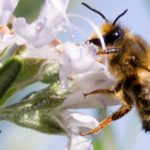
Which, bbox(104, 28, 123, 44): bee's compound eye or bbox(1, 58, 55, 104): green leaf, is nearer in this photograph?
bbox(1, 58, 55, 104): green leaf

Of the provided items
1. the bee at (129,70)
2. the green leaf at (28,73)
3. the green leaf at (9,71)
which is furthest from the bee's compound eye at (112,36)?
the green leaf at (9,71)

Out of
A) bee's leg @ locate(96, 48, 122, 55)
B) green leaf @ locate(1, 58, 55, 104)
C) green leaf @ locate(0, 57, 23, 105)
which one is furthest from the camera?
bee's leg @ locate(96, 48, 122, 55)

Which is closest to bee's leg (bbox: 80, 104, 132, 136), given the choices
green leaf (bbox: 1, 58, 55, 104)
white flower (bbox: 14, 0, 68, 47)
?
green leaf (bbox: 1, 58, 55, 104)

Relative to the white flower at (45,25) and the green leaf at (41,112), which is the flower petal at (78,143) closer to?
the green leaf at (41,112)

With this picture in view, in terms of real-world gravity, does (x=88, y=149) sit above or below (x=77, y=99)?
below

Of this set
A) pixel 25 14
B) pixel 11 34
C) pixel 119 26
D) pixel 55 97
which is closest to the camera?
pixel 11 34

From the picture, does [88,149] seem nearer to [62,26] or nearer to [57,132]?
[57,132]

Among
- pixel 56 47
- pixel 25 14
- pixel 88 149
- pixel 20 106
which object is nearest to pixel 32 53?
pixel 56 47

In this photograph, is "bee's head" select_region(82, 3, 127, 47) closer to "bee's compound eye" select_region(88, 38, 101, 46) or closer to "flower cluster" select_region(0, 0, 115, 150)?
"bee's compound eye" select_region(88, 38, 101, 46)
